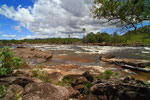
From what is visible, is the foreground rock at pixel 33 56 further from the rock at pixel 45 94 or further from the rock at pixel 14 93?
the rock at pixel 45 94

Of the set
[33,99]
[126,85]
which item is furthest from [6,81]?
[126,85]

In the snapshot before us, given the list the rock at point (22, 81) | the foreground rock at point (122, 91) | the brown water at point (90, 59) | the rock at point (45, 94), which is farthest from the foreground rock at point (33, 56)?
the foreground rock at point (122, 91)

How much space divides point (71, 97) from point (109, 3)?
193 inches

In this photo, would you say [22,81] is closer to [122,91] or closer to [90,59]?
[122,91]

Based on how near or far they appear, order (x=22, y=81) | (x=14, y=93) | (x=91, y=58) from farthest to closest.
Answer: (x=91, y=58), (x=22, y=81), (x=14, y=93)

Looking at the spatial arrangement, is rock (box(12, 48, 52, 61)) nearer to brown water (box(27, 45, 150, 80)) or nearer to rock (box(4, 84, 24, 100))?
brown water (box(27, 45, 150, 80))

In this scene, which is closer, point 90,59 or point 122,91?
point 122,91

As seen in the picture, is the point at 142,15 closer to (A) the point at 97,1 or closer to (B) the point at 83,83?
(A) the point at 97,1

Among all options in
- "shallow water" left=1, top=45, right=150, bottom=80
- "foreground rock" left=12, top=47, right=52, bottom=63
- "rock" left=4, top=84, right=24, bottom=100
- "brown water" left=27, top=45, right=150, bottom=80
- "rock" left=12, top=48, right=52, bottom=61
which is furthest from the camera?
"rock" left=12, top=48, right=52, bottom=61

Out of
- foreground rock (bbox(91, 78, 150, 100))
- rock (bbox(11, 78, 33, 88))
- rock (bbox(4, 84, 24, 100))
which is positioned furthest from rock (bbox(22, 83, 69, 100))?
foreground rock (bbox(91, 78, 150, 100))

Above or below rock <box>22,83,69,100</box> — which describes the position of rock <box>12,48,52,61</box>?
below

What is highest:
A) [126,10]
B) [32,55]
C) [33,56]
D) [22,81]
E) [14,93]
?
[126,10]

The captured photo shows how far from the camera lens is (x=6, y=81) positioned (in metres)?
4.89

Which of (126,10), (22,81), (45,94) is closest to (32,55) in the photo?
(22,81)
